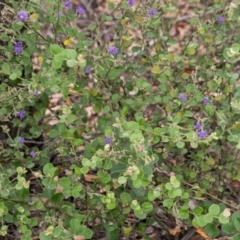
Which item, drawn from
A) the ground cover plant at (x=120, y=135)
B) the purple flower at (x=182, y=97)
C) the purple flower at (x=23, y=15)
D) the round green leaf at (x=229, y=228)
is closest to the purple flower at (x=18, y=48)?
the ground cover plant at (x=120, y=135)

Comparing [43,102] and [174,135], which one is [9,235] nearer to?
[43,102]

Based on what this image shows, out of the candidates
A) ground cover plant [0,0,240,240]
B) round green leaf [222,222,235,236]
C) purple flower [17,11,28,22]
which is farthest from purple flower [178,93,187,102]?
purple flower [17,11,28,22]

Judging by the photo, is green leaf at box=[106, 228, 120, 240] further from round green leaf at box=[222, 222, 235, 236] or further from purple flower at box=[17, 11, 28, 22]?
purple flower at box=[17, 11, 28, 22]

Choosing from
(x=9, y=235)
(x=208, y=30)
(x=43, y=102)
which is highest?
(x=208, y=30)

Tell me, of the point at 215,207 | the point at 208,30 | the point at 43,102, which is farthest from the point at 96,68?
the point at 215,207

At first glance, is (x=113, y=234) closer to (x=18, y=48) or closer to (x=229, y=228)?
(x=229, y=228)

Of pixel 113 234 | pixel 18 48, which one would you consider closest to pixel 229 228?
pixel 113 234

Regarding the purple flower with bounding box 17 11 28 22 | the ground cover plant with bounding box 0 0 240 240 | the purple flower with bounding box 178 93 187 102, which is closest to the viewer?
the ground cover plant with bounding box 0 0 240 240

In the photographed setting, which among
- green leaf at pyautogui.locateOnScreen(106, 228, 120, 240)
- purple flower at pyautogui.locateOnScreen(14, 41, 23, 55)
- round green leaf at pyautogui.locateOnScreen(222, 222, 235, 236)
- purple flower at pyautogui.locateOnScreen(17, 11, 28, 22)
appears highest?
purple flower at pyautogui.locateOnScreen(17, 11, 28, 22)
